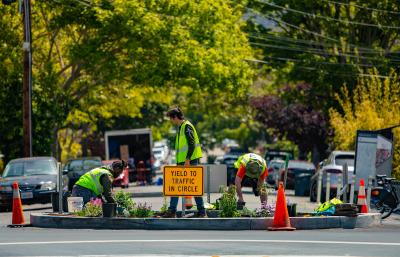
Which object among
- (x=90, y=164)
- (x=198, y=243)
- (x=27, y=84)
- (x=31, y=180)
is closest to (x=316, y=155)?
(x=90, y=164)

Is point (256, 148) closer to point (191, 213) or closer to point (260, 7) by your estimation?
point (260, 7)

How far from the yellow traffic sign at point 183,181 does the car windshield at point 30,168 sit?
1340 centimetres

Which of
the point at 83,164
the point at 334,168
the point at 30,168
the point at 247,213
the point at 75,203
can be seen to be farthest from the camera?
the point at 83,164

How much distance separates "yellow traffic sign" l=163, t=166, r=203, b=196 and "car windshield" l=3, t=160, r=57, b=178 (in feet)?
44.0

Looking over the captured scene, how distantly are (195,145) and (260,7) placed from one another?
3680 centimetres

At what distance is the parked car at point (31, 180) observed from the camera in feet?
101

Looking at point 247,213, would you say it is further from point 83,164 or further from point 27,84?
point 83,164

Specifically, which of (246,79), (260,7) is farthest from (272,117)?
(246,79)

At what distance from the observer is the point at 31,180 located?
1237 inches

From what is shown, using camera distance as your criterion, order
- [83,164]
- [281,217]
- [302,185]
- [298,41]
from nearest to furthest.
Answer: [281,217] → [302,185] → [83,164] → [298,41]

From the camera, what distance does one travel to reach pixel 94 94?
54.8m

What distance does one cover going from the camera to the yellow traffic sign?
19516 millimetres

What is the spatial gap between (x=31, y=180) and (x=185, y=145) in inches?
490

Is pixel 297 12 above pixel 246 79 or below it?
above
